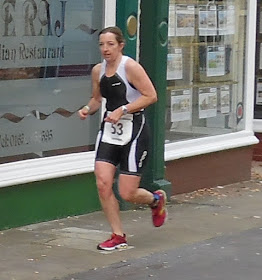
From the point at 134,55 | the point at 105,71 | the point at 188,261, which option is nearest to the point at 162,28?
the point at 134,55

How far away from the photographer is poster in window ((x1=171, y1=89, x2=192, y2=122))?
1113 centimetres

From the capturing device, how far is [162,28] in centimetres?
1012

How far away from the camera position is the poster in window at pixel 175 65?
36.0ft

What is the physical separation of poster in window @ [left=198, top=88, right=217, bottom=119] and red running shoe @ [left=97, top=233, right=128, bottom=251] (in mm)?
3744

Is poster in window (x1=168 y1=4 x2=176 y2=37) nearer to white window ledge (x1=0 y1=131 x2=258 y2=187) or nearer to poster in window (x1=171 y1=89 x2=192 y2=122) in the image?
poster in window (x1=171 y1=89 x2=192 y2=122)

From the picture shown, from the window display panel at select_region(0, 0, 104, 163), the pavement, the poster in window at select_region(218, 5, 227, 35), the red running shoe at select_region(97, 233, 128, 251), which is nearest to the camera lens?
the pavement

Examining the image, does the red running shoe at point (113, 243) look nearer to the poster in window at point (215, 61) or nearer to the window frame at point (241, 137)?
the window frame at point (241, 137)

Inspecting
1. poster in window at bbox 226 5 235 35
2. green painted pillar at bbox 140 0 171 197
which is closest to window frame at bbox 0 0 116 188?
green painted pillar at bbox 140 0 171 197

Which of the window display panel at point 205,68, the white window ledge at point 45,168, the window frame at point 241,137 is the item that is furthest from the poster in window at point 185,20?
the white window ledge at point 45,168

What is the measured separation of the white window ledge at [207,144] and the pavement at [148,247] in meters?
Result: 0.62

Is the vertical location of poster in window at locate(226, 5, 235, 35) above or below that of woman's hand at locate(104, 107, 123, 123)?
above

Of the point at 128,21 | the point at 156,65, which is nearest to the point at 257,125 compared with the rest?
the point at 156,65

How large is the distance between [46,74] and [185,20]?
7.69 feet

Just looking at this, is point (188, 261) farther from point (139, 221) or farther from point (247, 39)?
point (247, 39)
